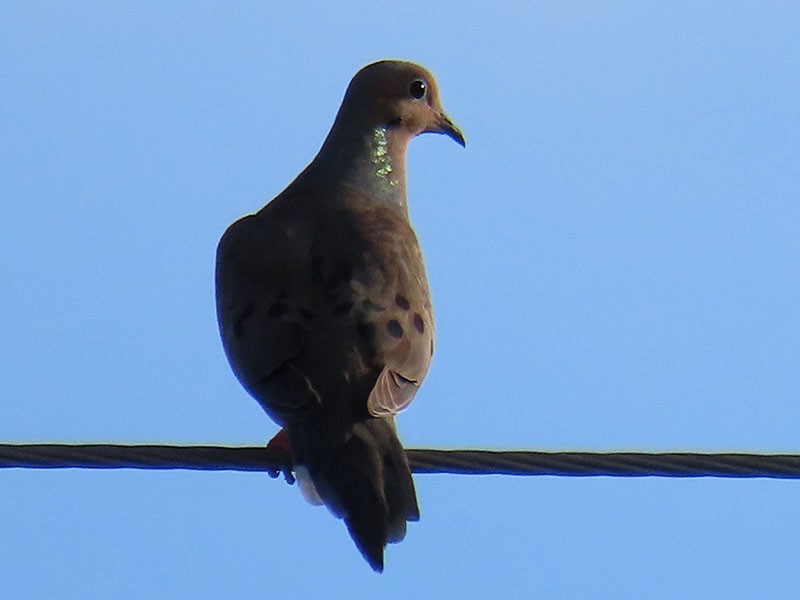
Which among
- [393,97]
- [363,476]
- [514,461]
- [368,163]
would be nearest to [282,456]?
[363,476]

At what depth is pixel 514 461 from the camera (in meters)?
3.93

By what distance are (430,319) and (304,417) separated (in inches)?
27.7

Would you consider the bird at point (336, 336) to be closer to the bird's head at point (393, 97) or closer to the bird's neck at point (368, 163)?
the bird's neck at point (368, 163)

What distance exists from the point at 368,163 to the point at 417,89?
1.57 ft

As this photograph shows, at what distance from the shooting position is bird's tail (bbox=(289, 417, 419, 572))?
4.58 metres

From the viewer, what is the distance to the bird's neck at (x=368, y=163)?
20.7ft

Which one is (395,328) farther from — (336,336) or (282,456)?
(282,456)

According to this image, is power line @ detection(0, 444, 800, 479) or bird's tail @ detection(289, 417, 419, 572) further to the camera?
bird's tail @ detection(289, 417, 419, 572)

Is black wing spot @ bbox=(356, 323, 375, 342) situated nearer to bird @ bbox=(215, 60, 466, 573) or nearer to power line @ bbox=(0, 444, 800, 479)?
bird @ bbox=(215, 60, 466, 573)

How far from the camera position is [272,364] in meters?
Answer: 4.87

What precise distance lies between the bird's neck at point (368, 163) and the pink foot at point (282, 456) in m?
1.43

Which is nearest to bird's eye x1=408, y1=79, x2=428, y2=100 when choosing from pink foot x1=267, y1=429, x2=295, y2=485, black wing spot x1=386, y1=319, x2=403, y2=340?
black wing spot x1=386, y1=319, x2=403, y2=340

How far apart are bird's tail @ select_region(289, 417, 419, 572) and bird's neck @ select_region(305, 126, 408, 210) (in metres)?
1.59

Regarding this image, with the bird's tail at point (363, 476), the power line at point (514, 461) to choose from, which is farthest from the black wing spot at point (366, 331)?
the power line at point (514, 461)
